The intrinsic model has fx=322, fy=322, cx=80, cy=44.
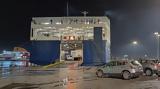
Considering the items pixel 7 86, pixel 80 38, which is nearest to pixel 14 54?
pixel 80 38

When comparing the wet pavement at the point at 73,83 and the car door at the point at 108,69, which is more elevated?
the car door at the point at 108,69

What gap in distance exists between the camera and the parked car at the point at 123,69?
84.8ft

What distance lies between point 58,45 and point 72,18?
24.1 ft

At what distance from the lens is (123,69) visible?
2603 centimetres

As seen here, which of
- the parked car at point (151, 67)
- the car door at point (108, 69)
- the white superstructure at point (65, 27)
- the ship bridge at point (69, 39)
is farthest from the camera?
the white superstructure at point (65, 27)

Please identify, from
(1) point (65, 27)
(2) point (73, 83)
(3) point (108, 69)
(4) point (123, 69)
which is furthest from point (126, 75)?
(1) point (65, 27)

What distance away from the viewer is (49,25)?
257 ft

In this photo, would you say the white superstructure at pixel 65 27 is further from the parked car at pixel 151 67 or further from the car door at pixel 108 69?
the car door at pixel 108 69

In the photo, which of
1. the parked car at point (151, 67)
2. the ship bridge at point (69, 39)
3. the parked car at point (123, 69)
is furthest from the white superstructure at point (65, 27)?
the parked car at point (123, 69)

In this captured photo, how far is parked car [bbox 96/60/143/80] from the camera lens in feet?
84.8

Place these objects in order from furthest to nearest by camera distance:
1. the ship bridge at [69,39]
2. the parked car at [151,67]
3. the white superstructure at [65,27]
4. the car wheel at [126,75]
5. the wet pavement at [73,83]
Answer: the white superstructure at [65,27]
the ship bridge at [69,39]
the parked car at [151,67]
the car wheel at [126,75]
the wet pavement at [73,83]

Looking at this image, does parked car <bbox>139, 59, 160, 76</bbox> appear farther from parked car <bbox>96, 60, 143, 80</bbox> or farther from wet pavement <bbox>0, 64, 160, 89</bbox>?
wet pavement <bbox>0, 64, 160, 89</bbox>

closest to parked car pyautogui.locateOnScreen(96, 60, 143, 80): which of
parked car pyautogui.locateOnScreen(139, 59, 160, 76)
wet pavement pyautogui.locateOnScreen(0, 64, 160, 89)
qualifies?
wet pavement pyautogui.locateOnScreen(0, 64, 160, 89)

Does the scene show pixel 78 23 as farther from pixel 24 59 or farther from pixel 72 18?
pixel 24 59
